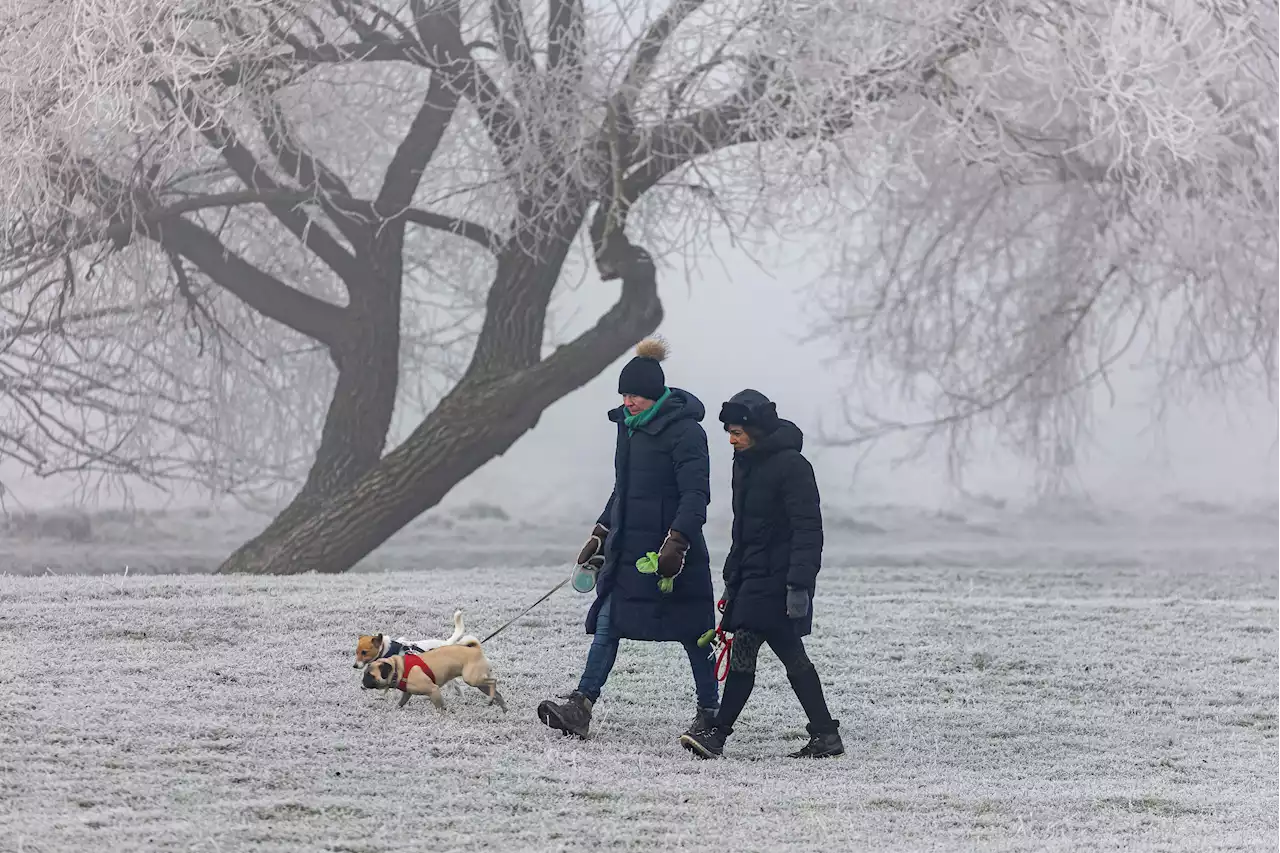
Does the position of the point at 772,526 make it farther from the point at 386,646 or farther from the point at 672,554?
the point at 386,646

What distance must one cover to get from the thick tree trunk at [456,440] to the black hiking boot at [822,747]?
4344 millimetres

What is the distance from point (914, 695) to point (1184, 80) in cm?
450

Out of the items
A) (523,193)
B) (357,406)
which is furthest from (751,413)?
(357,406)

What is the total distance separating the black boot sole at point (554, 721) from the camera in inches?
158

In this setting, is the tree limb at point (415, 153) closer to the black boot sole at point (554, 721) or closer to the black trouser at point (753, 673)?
the black boot sole at point (554, 721)

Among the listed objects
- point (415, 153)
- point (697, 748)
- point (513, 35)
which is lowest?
point (697, 748)

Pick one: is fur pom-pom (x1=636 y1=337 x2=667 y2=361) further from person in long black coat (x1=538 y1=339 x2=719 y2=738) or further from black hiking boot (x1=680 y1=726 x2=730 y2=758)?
black hiking boot (x1=680 y1=726 x2=730 y2=758)

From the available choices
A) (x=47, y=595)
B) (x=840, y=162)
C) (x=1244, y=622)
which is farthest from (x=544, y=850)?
(x=840, y=162)

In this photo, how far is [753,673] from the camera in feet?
12.9

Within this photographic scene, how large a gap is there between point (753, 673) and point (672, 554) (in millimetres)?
438

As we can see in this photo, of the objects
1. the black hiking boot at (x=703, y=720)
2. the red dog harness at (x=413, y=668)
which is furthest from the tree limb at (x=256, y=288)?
the black hiking boot at (x=703, y=720)

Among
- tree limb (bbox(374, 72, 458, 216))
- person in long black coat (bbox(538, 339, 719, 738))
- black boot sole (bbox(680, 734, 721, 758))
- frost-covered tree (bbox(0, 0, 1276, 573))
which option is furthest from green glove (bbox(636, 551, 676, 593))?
tree limb (bbox(374, 72, 458, 216))

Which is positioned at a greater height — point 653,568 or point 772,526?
point 772,526

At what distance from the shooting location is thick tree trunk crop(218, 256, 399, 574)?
8.66 m
